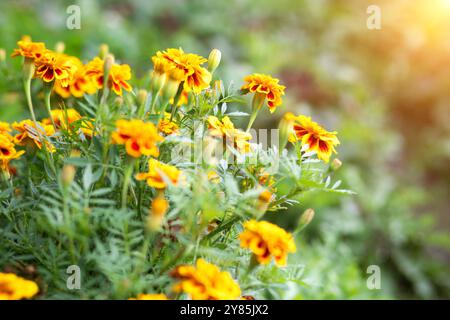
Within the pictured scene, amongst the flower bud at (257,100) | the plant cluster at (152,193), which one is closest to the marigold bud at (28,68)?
the plant cluster at (152,193)

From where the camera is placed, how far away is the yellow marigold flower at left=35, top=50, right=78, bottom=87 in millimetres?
734

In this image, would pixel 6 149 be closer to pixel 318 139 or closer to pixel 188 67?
pixel 188 67

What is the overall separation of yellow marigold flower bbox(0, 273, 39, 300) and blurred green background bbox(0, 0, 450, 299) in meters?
1.00

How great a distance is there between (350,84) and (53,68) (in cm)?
229

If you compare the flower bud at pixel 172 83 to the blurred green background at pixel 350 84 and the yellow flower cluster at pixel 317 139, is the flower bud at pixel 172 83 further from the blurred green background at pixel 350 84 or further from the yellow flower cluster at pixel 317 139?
the blurred green background at pixel 350 84

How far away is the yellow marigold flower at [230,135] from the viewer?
2.25 ft

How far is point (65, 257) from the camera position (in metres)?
0.65

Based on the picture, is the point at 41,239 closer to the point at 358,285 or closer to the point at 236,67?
the point at 358,285

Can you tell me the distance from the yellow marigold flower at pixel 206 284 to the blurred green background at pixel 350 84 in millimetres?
930

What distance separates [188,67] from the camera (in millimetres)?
708

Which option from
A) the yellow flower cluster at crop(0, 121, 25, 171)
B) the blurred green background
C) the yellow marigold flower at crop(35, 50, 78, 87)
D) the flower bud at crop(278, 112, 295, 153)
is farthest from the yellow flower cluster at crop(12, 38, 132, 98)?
the blurred green background

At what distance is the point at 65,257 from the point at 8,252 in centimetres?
8

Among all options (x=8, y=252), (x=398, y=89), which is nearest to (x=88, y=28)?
(x=398, y=89)

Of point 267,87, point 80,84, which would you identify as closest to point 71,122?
point 80,84
